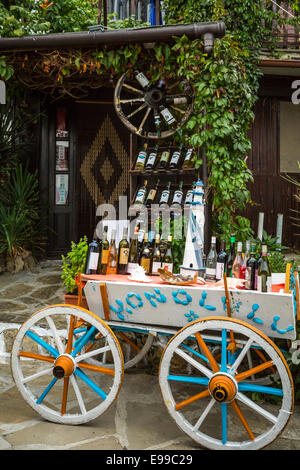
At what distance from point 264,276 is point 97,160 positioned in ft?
15.8

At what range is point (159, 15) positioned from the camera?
620 centimetres

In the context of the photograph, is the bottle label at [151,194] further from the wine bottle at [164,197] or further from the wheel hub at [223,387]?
the wheel hub at [223,387]

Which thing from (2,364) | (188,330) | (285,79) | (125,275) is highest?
(285,79)

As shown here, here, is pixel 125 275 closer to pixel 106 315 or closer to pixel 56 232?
pixel 106 315

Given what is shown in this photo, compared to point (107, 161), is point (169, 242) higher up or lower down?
lower down

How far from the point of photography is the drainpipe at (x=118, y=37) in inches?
161

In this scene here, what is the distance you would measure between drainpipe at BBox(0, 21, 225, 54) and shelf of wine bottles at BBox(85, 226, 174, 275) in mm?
2218

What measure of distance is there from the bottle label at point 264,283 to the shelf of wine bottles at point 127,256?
2.61ft

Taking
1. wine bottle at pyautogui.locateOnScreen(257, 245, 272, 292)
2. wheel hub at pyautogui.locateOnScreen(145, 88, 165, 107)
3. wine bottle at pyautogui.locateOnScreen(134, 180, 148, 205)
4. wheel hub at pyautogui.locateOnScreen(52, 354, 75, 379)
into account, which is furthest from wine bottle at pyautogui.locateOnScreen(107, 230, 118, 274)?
wheel hub at pyautogui.locateOnScreen(145, 88, 165, 107)

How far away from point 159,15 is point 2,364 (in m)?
5.54

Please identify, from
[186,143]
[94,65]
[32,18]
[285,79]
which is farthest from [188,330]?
[285,79]

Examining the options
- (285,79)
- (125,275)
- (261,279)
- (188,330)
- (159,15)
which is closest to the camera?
(188,330)

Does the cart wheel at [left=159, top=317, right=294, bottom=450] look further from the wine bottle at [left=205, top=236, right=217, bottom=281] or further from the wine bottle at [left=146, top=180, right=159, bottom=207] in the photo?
the wine bottle at [left=146, top=180, right=159, bottom=207]

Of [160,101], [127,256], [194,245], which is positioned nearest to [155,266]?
[127,256]
